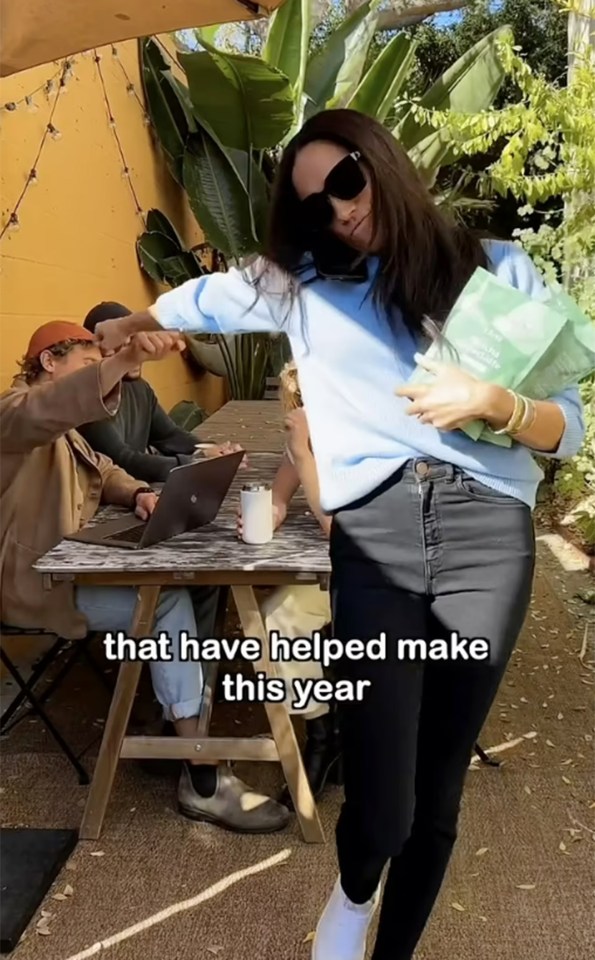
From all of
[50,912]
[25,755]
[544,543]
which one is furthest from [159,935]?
[544,543]

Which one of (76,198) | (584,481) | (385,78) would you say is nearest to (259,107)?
(385,78)

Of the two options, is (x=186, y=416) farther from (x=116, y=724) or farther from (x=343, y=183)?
(x=343, y=183)

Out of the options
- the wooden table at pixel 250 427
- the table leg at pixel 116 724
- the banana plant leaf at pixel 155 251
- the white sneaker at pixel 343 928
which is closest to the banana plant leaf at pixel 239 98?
the banana plant leaf at pixel 155 251

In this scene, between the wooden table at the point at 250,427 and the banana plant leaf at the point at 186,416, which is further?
the banana plant leaf at the point at 186,416

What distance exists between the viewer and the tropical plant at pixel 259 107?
578cm

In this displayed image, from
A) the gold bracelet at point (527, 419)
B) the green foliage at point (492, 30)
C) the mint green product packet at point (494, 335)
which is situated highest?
the green foliage at point (492, 30)

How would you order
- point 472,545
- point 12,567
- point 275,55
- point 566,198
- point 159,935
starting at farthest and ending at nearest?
1. point 275,55
2. point 566,198
3. point 12,567
4. point 159,935
5. point 472,545

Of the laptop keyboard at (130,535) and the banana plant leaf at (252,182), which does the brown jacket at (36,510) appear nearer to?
the laptop keyboard at (130,535)

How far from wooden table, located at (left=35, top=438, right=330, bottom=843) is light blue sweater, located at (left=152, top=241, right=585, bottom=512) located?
0.77 metres

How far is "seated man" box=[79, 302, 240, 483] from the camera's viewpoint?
3432 millimetres

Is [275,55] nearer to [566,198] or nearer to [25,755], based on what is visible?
[566,198]

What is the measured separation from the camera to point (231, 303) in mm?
1634

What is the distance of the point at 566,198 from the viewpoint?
579 cm

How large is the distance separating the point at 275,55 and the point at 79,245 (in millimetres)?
2557
